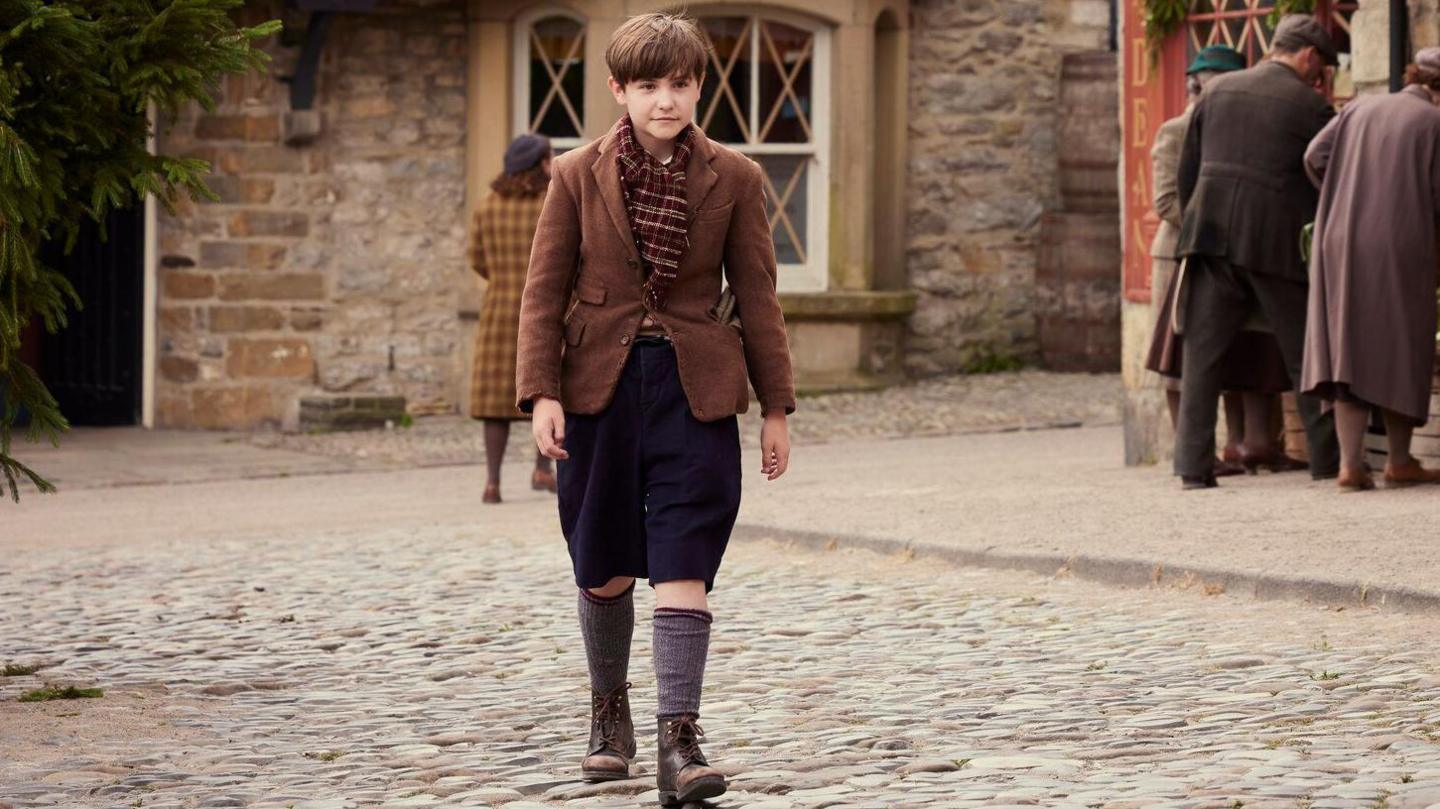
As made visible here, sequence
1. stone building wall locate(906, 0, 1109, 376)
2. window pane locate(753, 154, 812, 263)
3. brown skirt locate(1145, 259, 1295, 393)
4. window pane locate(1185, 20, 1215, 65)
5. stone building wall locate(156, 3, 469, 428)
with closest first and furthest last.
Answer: brown skirt locate(1145, 259, 1295, 393) → window pane locate(1185, 20, 1215, 65) → stone building wall locate(156, 3, 469, 428) → window pane locate(753, 154, 812, 263) → stone building wall locate(906, 0, 1109, 376)

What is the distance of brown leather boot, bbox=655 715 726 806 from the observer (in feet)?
14.3

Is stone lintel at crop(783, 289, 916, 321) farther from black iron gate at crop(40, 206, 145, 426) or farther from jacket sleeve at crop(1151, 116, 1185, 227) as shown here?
jacket sleeve at crop(1151, 116, 1185, 227)

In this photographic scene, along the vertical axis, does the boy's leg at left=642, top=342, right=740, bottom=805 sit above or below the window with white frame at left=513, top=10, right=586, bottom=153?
below

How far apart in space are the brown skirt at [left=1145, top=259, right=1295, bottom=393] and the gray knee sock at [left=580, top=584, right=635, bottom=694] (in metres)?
5.57

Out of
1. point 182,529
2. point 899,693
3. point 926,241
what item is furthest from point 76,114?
point 926,241

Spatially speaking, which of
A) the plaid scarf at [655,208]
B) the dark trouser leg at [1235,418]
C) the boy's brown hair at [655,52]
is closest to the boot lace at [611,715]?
the plaid scarf at [655,208]

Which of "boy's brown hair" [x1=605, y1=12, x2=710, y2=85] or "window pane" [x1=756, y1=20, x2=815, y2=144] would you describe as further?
"window pane" [x1=756, y1=20, x2=815, y2=144]

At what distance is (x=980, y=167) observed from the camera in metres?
16.9

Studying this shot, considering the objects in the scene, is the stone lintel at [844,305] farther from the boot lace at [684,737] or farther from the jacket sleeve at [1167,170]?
the boot lace at [684,737]

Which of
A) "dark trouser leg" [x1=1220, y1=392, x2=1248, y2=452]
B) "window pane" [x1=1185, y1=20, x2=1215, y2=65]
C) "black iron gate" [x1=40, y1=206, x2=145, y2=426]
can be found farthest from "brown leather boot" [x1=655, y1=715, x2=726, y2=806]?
"black iron gate" [x1=40, y1=206, x2=145, y2=426]

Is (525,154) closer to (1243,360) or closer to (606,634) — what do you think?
(1243,360)

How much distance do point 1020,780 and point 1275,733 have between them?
0.69 m

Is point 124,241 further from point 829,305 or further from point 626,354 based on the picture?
point 626,354

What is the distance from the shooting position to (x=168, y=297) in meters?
15.4
